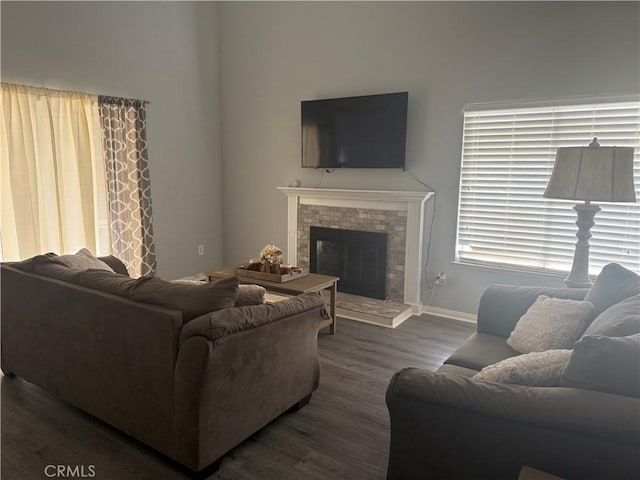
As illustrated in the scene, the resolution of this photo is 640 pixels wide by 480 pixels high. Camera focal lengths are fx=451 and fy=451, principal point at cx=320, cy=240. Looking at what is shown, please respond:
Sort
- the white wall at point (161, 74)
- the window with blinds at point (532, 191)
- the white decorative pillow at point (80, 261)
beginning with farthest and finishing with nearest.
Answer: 1. the white wall at point (161, 74)
2. the window with blinds at point (532, 191)
3. the white decorative pillow at point (80, 261)

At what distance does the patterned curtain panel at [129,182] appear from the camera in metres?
4.73

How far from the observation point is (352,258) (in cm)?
505

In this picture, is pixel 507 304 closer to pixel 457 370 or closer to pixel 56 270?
pixel 457 370

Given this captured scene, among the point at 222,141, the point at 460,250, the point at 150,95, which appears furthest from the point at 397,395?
the point at 222,141

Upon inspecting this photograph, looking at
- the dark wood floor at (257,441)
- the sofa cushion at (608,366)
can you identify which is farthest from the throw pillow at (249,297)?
the sofa cushion at (608,366)

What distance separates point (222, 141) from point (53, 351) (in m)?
4.01

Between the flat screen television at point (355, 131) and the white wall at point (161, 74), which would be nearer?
the white wall at point (161, 74)

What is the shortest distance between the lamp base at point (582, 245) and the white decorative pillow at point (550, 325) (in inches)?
26.6

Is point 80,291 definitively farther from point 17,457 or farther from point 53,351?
point 17,457

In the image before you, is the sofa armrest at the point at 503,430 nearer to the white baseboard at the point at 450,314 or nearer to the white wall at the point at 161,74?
the white baseboard at the point at 450,314

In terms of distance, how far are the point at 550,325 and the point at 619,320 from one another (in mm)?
500

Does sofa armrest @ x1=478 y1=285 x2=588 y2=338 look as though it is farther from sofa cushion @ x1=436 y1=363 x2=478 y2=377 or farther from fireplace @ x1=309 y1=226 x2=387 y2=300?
fireplace @ x1=309 y1=226 x2=387 y2=300

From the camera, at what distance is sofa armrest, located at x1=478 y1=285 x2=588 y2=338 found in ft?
9.30

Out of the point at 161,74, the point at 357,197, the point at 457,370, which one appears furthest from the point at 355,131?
the point at 457,370
